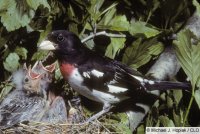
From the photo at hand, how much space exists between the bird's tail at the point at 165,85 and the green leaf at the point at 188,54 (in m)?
0.04

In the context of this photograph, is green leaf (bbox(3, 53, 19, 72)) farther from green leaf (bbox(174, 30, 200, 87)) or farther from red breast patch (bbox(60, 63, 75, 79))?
green leaf (bbox(174, 30, 200, 87))

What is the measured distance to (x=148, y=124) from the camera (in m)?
1.39

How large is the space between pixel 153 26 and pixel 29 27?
36 cm

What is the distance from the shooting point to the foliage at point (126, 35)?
1.35 meters

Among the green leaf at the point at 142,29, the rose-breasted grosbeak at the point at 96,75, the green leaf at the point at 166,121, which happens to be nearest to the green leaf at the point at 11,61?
the rose-breasted grosbeak at the point at 96,75

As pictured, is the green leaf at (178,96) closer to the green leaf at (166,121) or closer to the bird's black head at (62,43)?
the green leaf at (166,121)

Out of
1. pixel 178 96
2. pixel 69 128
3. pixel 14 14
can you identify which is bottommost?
pixel 69 128

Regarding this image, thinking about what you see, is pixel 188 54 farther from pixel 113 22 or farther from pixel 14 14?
pixel 14 14

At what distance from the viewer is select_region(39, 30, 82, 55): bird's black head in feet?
4.33

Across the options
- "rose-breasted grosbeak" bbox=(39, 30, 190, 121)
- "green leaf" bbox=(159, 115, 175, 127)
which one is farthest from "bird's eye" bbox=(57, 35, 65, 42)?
"green leaf" bbox=(159, 115, 175, 127)

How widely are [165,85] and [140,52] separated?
117mm

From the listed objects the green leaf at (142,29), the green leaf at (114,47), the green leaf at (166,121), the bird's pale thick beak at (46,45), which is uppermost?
the green leaf at (142,29)

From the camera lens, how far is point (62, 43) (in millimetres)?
1337

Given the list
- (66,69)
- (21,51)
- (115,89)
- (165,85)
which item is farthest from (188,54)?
(21,51)
